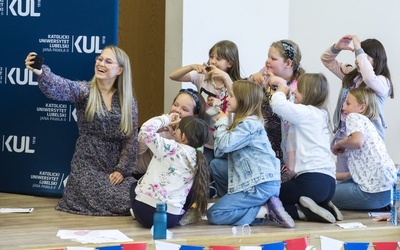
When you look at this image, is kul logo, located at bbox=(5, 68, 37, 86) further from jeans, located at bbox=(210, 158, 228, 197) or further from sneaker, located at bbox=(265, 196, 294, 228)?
sneaker, located at bbox=(265, 196, 294, 228)

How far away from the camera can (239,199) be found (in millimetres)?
4980

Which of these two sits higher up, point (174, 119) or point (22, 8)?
point (22, 8)

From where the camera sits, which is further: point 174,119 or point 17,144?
point 17,144

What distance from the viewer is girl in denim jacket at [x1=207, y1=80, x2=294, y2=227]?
4941mm

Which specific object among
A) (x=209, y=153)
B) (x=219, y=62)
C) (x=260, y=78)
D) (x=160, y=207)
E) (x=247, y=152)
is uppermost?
(x=219, y=62)

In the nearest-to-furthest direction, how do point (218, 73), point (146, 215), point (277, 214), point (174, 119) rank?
point (146, 215) → point (277, 214) → point (174, 119) → point (218, 73)

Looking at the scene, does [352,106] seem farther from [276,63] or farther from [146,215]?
[146,215]

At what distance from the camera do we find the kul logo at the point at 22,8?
224 inches

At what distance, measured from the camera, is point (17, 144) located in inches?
227

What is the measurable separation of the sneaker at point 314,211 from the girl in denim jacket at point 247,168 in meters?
0.17

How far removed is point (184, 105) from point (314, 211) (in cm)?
106

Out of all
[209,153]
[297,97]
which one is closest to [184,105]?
[209,153]

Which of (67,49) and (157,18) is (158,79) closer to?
(157,18)

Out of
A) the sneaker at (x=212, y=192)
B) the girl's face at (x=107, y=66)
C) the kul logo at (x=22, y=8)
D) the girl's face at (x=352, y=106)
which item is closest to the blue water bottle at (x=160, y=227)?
the girl's face at (x=107, y=66)
